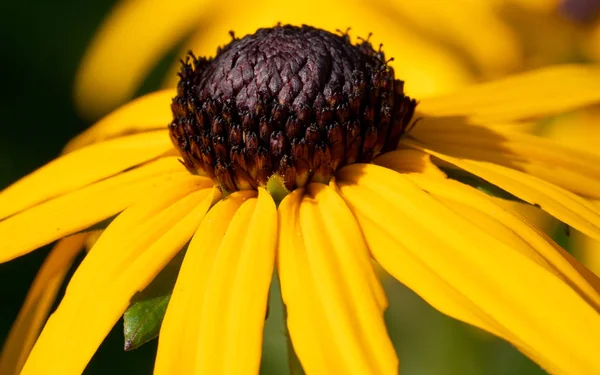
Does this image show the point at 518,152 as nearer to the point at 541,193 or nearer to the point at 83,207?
the point at 541,193

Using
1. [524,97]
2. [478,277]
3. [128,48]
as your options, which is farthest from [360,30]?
[478,277]

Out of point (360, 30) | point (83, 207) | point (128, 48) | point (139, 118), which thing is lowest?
point (83, 207)

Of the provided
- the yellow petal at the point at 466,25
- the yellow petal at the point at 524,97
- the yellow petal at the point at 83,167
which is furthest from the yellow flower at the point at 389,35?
the yellow petal at the point at 83,167

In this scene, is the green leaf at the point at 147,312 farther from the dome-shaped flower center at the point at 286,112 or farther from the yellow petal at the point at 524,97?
the yellow petal at the point at 524,97

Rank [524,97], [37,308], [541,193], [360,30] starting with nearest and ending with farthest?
[541,193] → [37,308] → [524,97] → [360,30]

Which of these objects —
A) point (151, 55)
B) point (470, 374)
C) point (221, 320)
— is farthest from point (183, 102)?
point (151, 55)

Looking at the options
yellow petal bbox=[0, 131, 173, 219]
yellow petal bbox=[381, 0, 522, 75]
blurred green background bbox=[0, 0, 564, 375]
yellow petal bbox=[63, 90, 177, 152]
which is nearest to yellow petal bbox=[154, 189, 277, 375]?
yellow petal bbox=[0, 131, 173, 219]

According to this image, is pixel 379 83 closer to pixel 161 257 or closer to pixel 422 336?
pixel 161 257
